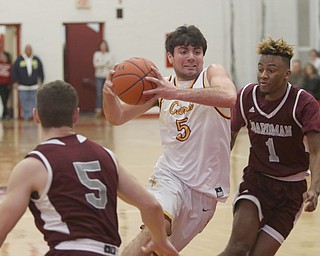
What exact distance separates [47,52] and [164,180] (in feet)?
61.3

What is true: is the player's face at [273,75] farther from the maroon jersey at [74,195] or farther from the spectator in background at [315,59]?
the spectator in background at [315,59]

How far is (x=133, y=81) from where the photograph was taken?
5281 mm

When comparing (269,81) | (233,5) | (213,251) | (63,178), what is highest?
(233,5)

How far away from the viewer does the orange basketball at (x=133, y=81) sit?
527 centimetres

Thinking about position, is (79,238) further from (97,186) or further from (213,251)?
(213,251)

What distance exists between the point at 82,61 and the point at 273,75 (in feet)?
63.2

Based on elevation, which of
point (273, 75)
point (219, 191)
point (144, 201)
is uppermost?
point (273, 75)

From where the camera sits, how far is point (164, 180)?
564cm

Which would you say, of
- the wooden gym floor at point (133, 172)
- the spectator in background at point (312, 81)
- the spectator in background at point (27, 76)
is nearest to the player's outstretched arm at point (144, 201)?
the wooden gym floor at point (133, 172)

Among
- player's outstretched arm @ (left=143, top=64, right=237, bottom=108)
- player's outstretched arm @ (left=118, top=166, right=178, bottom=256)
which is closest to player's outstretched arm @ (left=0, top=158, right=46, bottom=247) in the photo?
player's outstretched arm @ (left=118, top=166, right=178, bottom=256)

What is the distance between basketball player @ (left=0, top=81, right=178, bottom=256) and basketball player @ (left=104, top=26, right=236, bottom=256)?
161cm

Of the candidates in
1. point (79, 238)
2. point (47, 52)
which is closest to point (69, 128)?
point (79, 238)

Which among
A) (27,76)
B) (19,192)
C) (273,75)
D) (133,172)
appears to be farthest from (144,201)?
(27,76)

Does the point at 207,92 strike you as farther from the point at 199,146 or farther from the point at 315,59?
the point at 315,59
